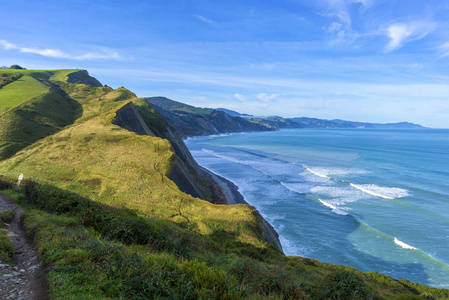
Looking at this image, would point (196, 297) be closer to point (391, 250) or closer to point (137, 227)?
point (137, 227)

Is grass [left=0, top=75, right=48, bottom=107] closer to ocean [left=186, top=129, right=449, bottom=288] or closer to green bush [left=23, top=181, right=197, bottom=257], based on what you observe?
green bush [left=23, top=181, right=197, bottom=257]

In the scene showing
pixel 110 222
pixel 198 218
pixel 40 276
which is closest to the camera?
pixel 40 276

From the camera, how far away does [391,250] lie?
27516mm

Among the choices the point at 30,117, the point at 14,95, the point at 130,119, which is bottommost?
the point at 30,117

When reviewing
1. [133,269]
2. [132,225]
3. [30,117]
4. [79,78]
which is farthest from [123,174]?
[79,78]

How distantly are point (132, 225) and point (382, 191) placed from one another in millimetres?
51951

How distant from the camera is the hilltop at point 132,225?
21.2 feet

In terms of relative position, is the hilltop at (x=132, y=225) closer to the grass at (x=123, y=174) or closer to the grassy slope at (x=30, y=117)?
the grass at (x=123, y=174)

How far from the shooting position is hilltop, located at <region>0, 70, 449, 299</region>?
647 cm

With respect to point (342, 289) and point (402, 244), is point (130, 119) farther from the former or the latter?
point (402, 244)

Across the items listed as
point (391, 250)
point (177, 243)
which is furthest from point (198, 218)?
point (391, 250)

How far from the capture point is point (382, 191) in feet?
156

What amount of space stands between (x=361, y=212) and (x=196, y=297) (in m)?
40.2

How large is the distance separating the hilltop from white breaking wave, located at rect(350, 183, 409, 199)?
1234 inches
